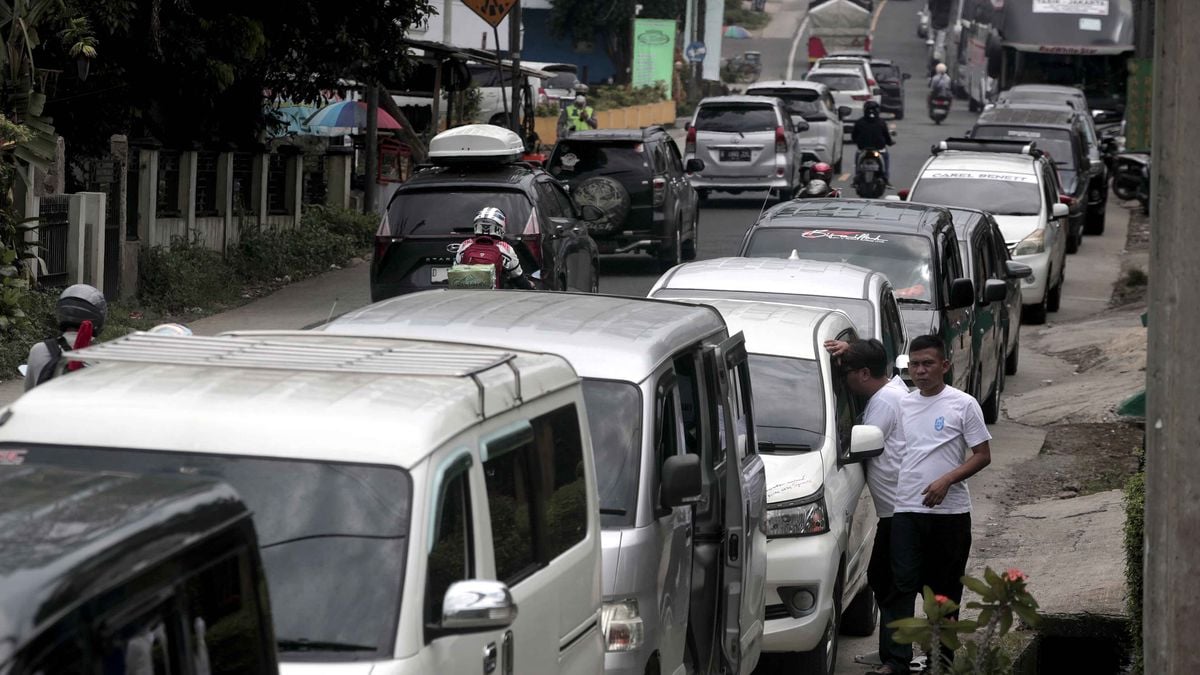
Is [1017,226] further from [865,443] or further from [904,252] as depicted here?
[865,443]

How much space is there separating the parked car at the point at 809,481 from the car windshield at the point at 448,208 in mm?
5910

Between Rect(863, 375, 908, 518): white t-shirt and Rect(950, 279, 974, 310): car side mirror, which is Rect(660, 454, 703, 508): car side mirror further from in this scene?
Rect(950, 279, 974, 310): car side mirror

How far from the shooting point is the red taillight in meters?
73.8

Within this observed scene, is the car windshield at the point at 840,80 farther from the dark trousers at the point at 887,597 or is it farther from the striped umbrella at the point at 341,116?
the dark trousers at the point at 887,597

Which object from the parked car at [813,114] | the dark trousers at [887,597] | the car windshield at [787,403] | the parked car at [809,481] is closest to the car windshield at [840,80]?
the parked car at [813,114]

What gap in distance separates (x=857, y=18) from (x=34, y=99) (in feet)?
218

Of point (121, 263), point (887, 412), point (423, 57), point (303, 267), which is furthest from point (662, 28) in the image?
point (887, 412)

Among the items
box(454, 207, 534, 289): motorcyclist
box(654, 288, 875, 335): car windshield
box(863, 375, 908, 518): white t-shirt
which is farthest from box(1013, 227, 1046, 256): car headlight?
box(863, 375, 908, 518): white t-shirt

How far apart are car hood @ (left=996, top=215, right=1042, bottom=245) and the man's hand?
13208 mm

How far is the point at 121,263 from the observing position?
58.3 feet

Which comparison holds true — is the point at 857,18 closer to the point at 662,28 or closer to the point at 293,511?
the point at 662,28

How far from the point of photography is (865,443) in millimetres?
7777

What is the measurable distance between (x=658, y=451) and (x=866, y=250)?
25.9ft

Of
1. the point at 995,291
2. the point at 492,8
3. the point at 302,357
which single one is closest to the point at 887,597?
the point at 302,357
